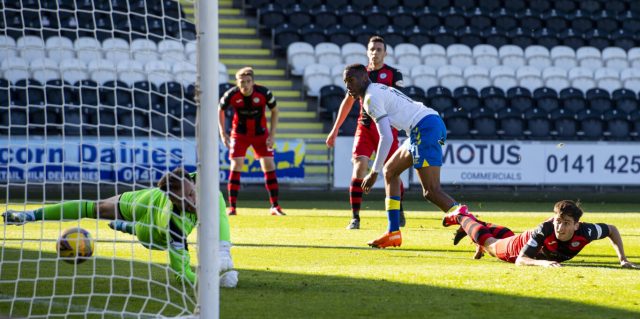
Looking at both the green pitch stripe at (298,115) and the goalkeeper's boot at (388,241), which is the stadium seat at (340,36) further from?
the goalkeeper's boot at (388,241)

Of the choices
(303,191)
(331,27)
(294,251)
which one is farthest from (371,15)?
(294,251)

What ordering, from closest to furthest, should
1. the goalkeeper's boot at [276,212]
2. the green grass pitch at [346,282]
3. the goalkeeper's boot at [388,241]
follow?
the green grass pitch at [346,282]
the goalkeeper's boot at [388,241]
the goalkeeper's boot at [276,212]

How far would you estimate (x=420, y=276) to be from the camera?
760 cm

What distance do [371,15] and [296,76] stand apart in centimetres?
264

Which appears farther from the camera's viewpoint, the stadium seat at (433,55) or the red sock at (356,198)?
the stadium seat at (433,55)

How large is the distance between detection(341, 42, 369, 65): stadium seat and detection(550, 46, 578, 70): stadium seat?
15.3 ft

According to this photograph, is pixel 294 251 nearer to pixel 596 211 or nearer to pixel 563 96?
pixel 596 211

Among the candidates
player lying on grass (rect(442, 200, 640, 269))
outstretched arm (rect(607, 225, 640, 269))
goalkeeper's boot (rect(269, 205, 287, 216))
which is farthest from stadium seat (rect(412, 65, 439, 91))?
outstretched arm (rect(607, 225, 640, 269))

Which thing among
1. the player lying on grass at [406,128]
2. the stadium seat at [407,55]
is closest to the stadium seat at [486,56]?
the stadium seat at [407,55]

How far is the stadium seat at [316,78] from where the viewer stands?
71.0ft

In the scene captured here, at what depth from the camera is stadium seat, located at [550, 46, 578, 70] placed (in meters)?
24.1

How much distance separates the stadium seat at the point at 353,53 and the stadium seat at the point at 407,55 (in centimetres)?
79

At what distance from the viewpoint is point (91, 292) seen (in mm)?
6625

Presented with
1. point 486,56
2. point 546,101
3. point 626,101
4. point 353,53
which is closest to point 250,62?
point 353,53
